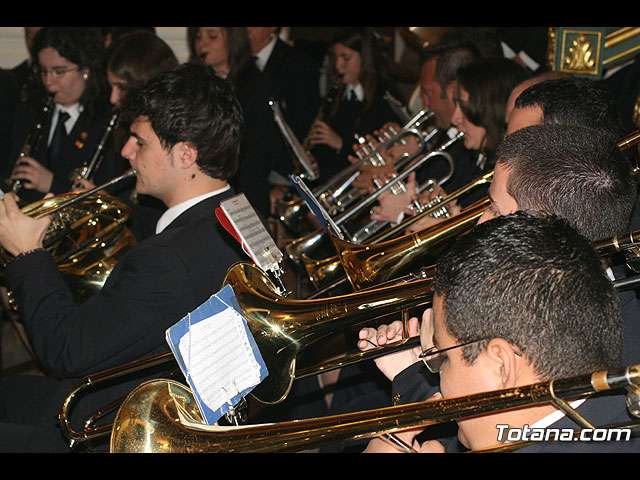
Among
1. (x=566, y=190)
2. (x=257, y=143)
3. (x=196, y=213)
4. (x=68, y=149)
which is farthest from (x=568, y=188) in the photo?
(x=68, y=149)

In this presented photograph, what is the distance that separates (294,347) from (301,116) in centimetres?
331

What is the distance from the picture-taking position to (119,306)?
2.08m

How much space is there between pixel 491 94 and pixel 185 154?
1513 mm

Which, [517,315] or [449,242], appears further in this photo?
[449,242]

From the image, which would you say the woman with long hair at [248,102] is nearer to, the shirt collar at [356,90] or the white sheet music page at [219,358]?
the shirt collar at [356,90]

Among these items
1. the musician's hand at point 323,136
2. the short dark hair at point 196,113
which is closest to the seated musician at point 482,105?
the short dark hair at point 196,113

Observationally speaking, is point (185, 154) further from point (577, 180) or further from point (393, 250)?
point (577, 180)

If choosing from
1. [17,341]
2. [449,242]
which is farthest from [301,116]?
[449,242]

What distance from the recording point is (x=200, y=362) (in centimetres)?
148

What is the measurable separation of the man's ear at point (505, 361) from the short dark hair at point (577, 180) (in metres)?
0.57
